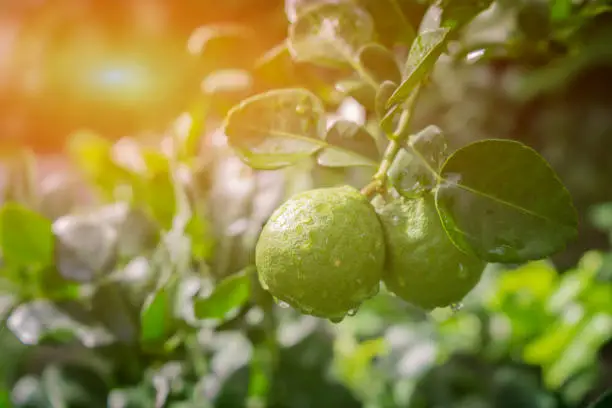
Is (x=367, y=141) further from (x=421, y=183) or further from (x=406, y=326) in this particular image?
(x=406, y=326)

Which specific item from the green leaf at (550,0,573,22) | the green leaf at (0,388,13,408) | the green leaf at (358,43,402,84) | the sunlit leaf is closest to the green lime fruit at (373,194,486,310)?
the green leaf at (358,43,402,84)

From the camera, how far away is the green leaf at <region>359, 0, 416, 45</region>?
22.5 inches

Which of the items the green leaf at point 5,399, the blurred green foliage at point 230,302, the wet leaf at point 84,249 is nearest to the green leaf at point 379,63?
the blurred green foliage at point 230,302

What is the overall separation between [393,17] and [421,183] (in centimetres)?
17

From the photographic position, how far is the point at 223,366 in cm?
88

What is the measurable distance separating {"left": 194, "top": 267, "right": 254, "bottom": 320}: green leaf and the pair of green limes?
131 mm

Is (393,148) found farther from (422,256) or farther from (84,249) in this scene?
(84,249)

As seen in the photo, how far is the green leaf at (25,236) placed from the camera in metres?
0.79

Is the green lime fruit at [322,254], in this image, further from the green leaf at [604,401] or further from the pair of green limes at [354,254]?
the green leaf at [604,401]

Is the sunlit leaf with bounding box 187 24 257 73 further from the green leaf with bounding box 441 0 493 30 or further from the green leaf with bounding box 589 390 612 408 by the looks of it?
the green leaf with bounding box 589 390 612 408

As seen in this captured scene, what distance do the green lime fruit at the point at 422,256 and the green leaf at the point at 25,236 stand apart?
448 millimetres

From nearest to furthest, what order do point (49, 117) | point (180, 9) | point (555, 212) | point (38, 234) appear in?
1. point (555, 212)
2. point (38, 234)
3. point (180, 9)
4. point (49, 117)

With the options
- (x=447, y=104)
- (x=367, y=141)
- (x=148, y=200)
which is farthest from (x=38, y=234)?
(x=447, y=104)

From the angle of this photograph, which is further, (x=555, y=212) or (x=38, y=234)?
(x=38, y=234)
